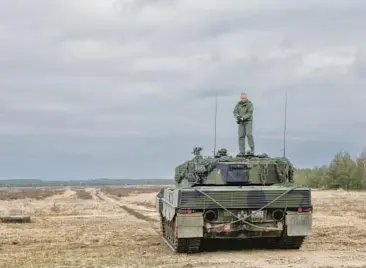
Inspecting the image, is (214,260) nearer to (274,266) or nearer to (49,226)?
(274,266)

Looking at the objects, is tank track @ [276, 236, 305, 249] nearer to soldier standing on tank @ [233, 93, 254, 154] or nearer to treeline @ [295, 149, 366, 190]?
soldier standing on tank @ [233, 93, 254, 154]

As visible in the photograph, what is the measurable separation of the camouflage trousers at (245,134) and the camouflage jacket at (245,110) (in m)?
0.21

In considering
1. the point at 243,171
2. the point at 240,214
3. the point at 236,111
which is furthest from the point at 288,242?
the point at 236,111

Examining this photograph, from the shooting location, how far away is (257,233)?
1761 centimetres

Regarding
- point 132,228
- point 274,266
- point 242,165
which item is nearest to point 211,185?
point 242,165

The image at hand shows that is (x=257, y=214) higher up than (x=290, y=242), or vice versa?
(x=257, y=214)

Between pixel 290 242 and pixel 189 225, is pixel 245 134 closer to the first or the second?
pixel 290 242

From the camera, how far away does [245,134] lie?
20500 mm

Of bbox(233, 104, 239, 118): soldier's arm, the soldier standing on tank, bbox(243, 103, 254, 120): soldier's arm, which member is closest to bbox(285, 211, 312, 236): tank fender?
the soldier standing on tank

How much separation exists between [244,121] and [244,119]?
11 cm

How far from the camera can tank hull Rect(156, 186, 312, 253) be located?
55.9 feet

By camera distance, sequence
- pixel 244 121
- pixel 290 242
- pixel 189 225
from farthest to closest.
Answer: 1. pixel 244 121
2. pixel 290 242
3. pixel 189 225

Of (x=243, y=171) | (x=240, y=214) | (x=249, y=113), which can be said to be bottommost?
(x=240, y=214)

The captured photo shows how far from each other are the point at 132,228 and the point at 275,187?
33.3 ft
